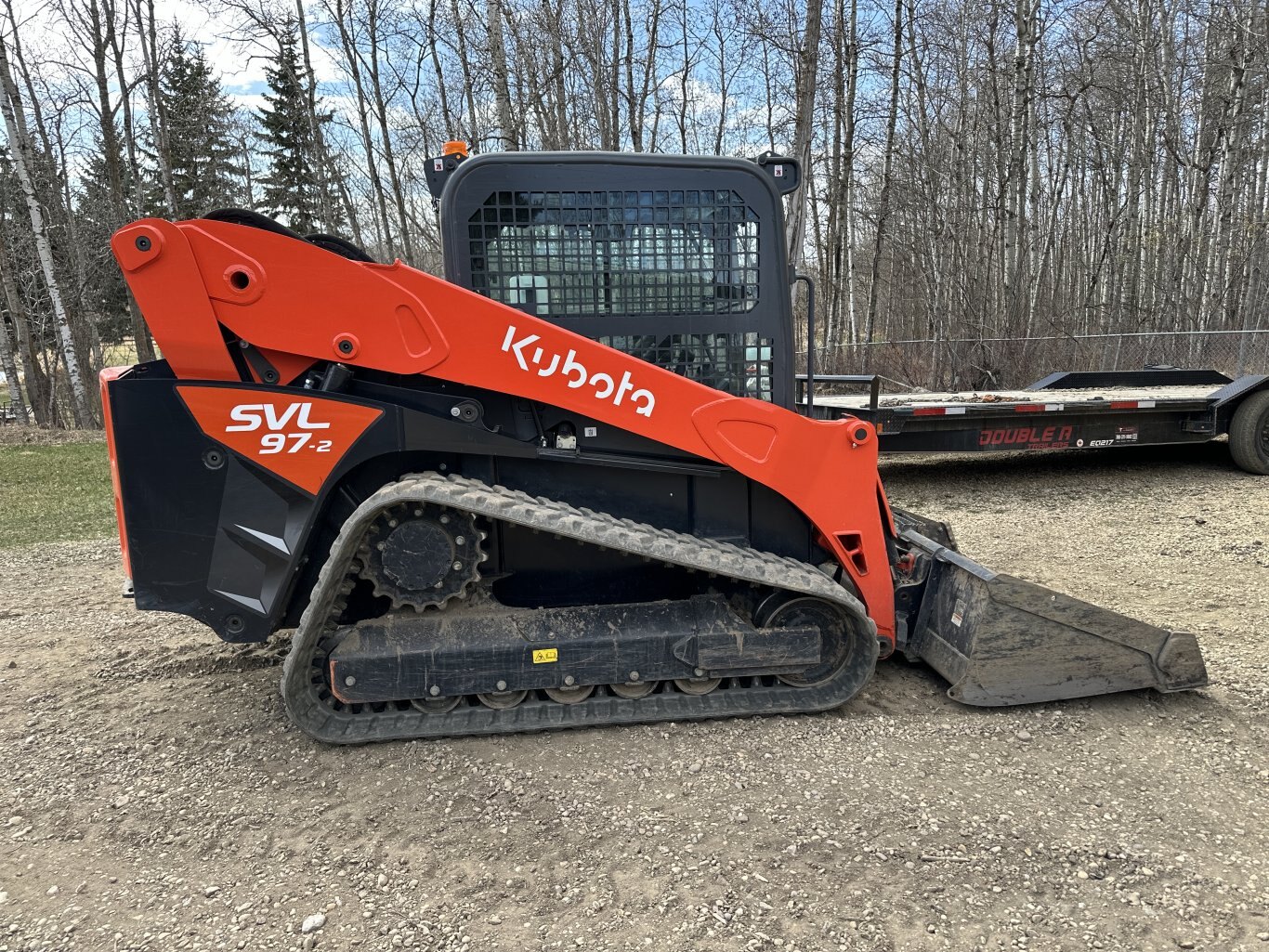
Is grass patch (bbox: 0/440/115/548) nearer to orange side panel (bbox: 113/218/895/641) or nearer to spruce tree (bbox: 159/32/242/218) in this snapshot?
orange side panel (bbox: 113/218/895/641)

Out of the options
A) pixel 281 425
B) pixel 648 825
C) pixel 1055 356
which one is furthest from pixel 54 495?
pixel 1055 356

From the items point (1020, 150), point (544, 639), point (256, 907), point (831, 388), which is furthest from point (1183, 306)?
point (256, 907)

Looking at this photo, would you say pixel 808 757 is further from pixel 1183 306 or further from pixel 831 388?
pixel 1183 306

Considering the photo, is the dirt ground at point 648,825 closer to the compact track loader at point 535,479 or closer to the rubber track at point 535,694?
the rubber track at point 535,694

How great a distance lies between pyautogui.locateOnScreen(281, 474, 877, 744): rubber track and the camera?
9.98 ft

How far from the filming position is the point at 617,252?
343 centimetres

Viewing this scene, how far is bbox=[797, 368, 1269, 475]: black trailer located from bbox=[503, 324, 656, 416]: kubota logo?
4610mm

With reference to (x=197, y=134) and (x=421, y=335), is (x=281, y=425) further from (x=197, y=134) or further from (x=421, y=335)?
(x=197, y=134)

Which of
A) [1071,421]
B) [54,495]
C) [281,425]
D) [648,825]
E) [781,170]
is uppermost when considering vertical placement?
[781,170]

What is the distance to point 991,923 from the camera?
2.26 m

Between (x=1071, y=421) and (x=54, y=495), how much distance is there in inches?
448

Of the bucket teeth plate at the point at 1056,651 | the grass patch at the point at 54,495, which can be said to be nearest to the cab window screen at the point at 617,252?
the bucket teeth plate at the point at 1056,651

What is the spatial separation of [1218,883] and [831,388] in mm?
12152

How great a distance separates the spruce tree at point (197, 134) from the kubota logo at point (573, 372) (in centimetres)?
2088
